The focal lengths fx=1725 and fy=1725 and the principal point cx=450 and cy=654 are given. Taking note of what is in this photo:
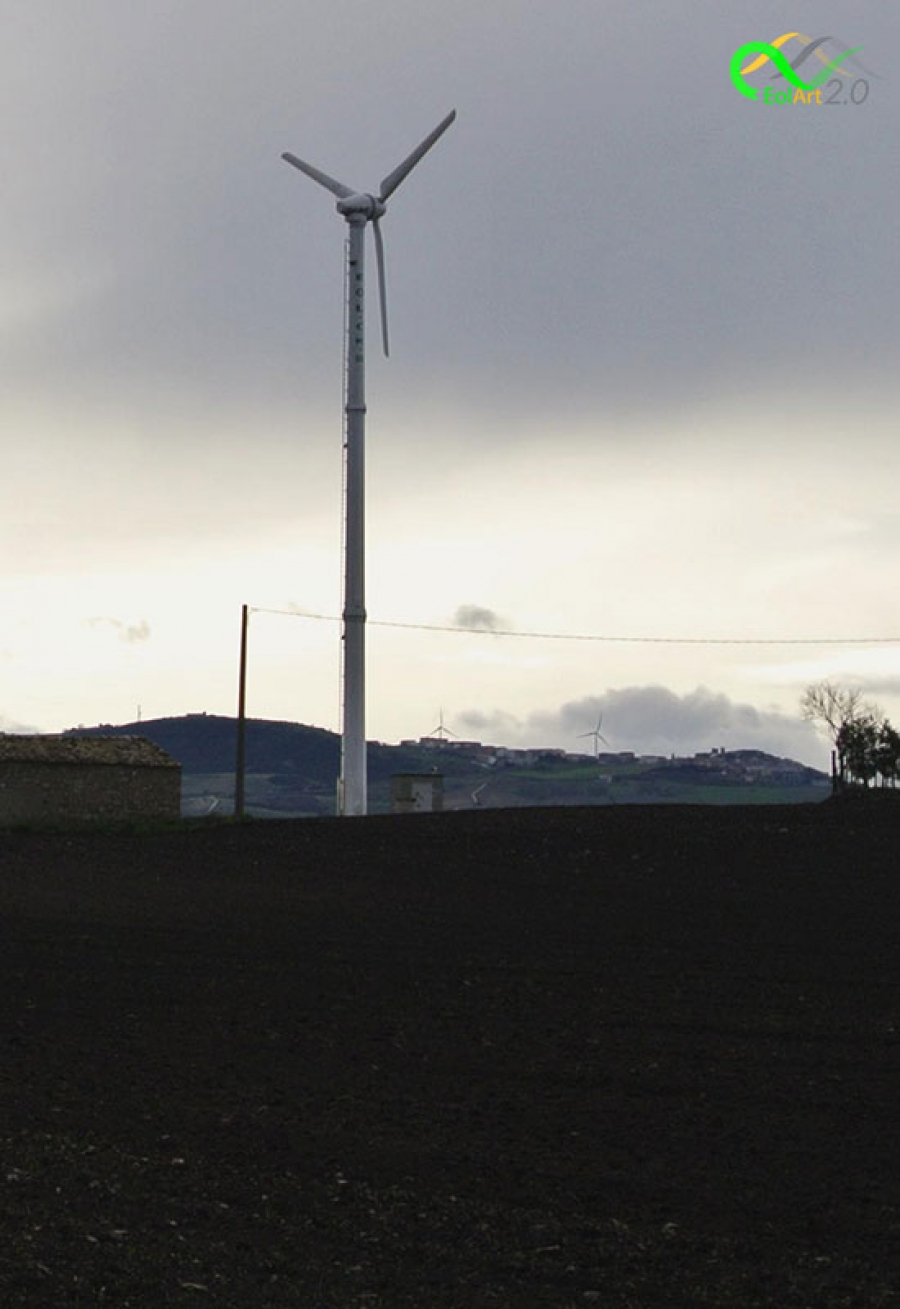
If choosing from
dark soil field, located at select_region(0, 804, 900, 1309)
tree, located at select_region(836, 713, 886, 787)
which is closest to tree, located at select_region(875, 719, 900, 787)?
tree, located at select_region(836, 713, 886, 787)

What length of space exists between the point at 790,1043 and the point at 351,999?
254 inches

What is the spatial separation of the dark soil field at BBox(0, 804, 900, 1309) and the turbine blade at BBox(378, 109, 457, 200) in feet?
92.2

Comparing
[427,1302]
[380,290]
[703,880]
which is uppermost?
[380,290]

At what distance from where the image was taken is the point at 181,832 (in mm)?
52438

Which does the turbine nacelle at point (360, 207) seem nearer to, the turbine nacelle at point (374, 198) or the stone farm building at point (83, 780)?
the turbine nacelle at point (374, 198)

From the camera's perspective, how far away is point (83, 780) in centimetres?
6309

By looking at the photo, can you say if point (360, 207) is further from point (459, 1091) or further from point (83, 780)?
point (459, 1091)

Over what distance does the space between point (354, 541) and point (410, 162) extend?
14.1 metres

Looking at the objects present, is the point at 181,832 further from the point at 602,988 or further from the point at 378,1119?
the point at 378,1119

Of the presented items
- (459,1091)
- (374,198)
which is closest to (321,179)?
(374,198)

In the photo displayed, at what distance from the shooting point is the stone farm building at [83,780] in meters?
61.4

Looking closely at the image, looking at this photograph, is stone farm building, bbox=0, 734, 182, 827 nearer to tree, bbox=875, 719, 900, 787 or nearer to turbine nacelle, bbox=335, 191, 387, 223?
turbine nacelle, bbox=335, 191, 387, 223

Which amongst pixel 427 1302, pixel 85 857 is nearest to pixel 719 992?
pixel 427 1302

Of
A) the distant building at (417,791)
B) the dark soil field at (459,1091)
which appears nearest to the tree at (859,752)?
the distant building at (417,791)
